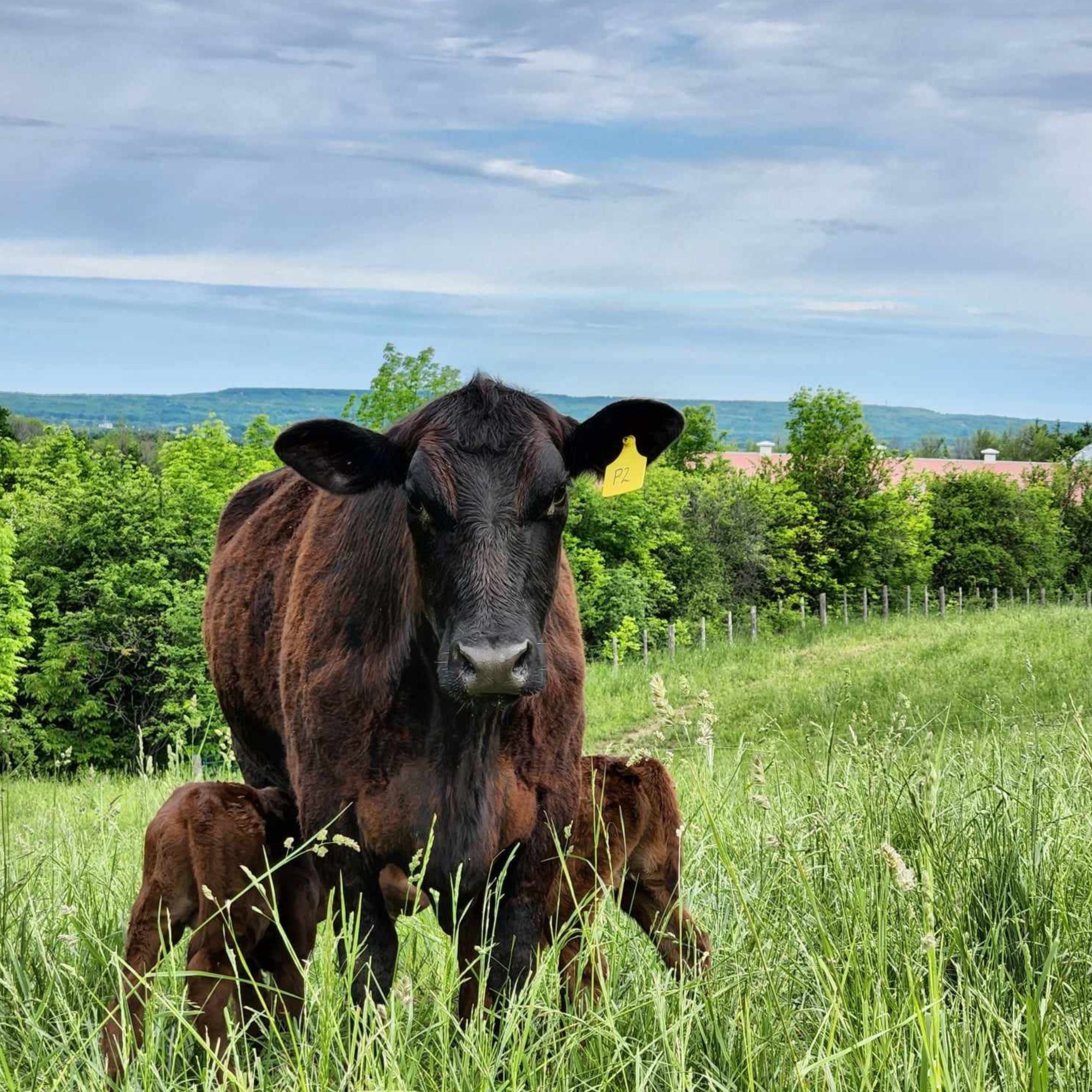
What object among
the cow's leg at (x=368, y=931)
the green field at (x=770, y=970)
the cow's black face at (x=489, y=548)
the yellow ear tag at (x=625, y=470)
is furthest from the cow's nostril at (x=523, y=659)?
the yellow ear tag at (x=625, y=470)

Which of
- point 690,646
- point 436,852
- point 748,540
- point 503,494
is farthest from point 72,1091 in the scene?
point 748,540

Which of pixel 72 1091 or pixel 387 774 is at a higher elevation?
pixel 387 774

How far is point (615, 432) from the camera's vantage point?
13.6ft

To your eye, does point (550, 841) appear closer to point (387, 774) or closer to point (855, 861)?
point (387, 774)

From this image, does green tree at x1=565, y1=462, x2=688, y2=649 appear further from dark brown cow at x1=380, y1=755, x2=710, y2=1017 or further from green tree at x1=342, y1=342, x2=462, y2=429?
dark brown cow at x1=380, y1=755, x2=710, y2=1017

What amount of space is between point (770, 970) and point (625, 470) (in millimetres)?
1768

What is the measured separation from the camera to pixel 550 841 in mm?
3834

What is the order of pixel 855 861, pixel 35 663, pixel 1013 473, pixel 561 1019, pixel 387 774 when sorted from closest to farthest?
pixel 561 1019 → pixel 387 774 → pixel 855 861 → pixel 35 663 → pixel 1013 473

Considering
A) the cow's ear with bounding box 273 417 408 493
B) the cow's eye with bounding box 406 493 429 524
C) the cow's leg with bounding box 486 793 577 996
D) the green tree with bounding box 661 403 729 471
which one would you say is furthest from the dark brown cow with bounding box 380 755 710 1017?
the green tree with bounding box 661 403 729 471

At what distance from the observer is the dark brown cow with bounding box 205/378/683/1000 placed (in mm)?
3555

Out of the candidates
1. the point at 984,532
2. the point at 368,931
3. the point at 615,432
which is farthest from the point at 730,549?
the point at 368,931

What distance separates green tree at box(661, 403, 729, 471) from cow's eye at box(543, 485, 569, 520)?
62064 millimetres

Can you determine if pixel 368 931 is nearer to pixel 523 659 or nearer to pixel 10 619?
pixel 523 659

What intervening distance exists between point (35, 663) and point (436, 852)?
40.7 metres
